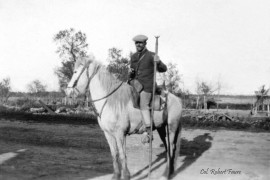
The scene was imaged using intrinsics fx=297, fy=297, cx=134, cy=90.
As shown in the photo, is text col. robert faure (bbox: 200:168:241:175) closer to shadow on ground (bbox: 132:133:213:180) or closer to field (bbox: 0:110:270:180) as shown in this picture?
field (bbox: 0:110:270:180)

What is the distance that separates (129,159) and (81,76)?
11.4 feet

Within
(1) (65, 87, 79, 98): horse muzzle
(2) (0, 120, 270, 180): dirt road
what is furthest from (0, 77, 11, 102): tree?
(1) (65, 87, 79, 98): horse muzzle

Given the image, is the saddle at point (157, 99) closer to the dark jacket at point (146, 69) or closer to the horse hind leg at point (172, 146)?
the dark jacket at point (146, 69)

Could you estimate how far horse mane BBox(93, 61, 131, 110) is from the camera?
6.39 metres

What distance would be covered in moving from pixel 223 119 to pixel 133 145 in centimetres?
1216

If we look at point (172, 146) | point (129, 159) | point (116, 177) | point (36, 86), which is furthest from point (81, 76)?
point (36, 86)

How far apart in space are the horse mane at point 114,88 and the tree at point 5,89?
150ft

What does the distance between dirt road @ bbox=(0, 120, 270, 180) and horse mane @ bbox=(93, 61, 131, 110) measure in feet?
5.72

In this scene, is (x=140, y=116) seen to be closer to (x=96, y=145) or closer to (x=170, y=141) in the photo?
(x=170, y=141)

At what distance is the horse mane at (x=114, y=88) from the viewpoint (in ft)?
21.0

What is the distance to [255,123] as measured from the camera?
63.0 feet

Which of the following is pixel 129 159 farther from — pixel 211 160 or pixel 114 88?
pixel 114 88

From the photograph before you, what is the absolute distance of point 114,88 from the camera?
6559mm

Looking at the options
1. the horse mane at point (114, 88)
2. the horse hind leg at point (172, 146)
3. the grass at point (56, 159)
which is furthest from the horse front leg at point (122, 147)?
the horse hind leg at point (172, 146)
